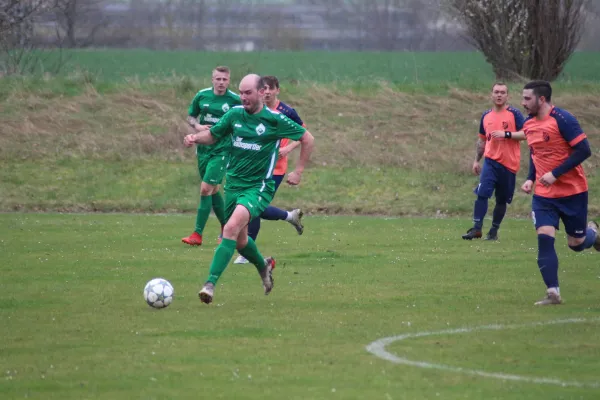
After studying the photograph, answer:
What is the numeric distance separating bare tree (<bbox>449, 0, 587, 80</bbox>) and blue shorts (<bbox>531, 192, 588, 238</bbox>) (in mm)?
19120

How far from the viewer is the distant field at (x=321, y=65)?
30619 mm

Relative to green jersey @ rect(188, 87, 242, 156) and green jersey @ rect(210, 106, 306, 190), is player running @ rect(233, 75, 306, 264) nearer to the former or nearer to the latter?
green jersey @ rect(188, 87, 242, 156)

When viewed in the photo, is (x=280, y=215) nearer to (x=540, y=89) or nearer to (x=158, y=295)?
(x=158, y=295)

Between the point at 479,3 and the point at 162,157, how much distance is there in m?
10.1

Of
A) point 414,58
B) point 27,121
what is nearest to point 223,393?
point 27,121

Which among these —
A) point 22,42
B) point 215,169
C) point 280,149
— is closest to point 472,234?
point 280,149

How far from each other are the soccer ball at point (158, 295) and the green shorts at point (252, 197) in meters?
1.00

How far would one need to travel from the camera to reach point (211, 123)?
14984mm

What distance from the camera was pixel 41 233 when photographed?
17.0 meters

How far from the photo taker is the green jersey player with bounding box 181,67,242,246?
48.2 ft

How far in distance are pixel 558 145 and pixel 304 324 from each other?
3019 mm

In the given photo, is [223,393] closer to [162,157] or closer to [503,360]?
[503,360]

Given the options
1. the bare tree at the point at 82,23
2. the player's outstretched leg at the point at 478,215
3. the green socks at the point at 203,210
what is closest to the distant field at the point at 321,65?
the bare tree at the point at 82,23

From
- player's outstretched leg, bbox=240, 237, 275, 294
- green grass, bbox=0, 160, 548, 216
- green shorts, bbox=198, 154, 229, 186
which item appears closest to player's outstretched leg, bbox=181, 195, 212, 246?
green shorts, bbox=198, 154, 229, 186
